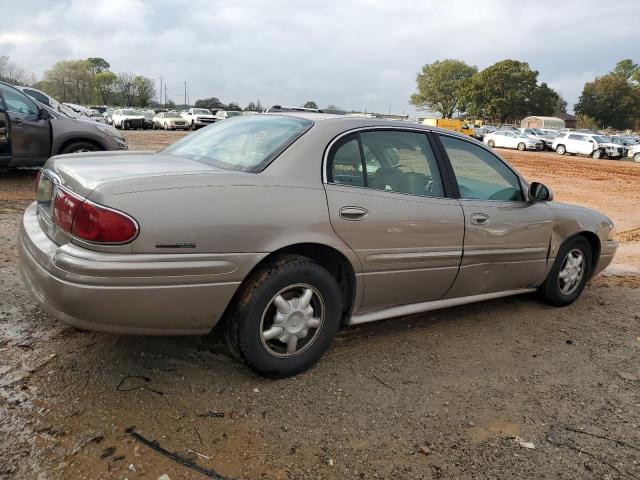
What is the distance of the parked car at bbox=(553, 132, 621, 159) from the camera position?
1189 inches

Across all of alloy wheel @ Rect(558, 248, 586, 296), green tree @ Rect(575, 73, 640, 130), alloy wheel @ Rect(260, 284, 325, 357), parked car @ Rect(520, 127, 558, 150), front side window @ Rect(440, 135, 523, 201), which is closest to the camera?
alloy wheel @ Rect(260, 284, 325, 357)

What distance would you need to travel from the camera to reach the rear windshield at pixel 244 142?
313 centimetres

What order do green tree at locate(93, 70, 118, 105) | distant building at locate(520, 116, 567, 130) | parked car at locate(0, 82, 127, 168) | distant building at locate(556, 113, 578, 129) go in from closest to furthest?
1. parked car at locate(0, 82, 127, 168)
2. distant building at locate(520, 116, 567, 130)
3. green tree at locate(93, 70, 118, 105)
4. distant building at locate(556, 113, 578, 129)

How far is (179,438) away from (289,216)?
4.00 ft

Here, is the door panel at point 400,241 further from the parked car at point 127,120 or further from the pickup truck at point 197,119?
the parked car at point 127,120

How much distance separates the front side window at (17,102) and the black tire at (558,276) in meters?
7.95

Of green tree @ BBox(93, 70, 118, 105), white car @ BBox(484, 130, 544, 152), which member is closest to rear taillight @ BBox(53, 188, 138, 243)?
white car @ BBox(484, 130, 544, 152)

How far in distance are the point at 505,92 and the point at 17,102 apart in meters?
85.0

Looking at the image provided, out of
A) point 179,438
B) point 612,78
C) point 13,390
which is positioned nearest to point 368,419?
point 179,438

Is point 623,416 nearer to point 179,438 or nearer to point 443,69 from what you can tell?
point 179,438

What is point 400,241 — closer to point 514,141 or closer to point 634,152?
point 634,152

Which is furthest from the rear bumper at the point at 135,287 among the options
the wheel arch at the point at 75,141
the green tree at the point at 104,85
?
the green tree at the point at 104,85

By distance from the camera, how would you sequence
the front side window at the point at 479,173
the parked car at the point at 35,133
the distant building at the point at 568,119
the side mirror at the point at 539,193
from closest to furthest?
the front side window at the point at 479,173 → the side mirror at the point at 539,193 → the parked car at the point at 35,133 → the distant building at the point at 568,119

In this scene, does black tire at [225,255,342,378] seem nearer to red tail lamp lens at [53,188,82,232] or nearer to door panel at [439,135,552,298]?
red tail lamp lens at [53,188,82,232]
